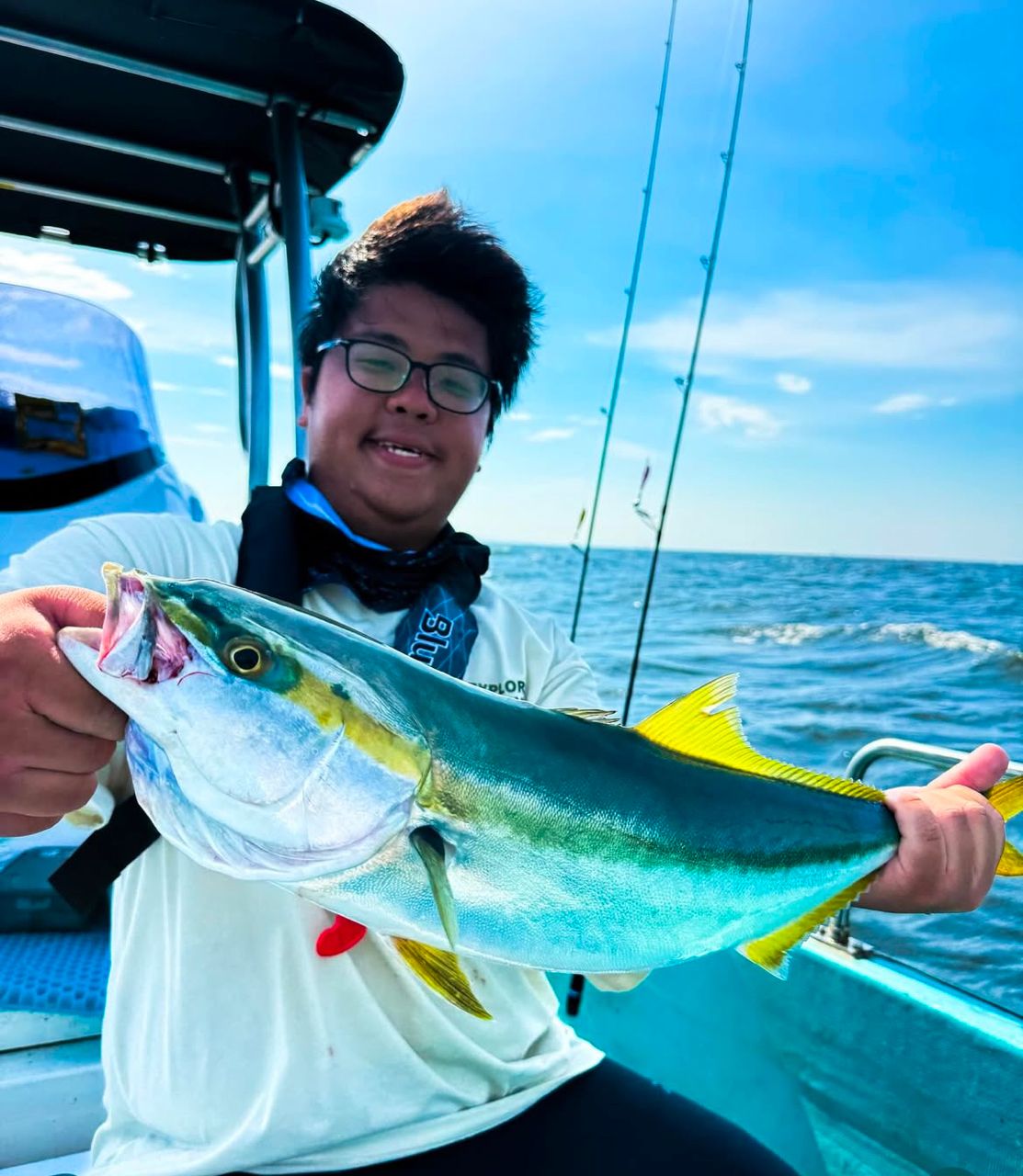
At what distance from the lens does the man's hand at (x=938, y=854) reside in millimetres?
1688

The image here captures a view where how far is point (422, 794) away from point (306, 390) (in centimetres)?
148

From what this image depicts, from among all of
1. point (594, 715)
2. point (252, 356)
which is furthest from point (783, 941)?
point (252, 356)

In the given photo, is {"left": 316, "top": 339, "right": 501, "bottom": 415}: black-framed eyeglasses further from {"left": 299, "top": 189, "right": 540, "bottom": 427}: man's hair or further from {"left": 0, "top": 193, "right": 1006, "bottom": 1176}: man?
{"left": 299, "top": 189, "right": 540, "bottom": 427}: man's hair

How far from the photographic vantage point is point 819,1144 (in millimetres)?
2729

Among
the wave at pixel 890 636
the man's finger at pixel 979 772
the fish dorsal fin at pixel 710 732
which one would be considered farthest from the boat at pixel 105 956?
the wave at pixel 890 636

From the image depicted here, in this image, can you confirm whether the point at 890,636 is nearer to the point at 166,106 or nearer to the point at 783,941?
the point at 166,106

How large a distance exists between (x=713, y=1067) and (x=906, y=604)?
2076 cm

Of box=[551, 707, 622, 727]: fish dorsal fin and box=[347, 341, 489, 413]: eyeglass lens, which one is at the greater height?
box=[347, 341, 489, 413]: eyeglass lens

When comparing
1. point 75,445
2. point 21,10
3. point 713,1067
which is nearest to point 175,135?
point 21,10

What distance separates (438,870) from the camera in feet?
3.72

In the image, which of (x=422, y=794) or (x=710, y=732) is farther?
(x=710, y=732)

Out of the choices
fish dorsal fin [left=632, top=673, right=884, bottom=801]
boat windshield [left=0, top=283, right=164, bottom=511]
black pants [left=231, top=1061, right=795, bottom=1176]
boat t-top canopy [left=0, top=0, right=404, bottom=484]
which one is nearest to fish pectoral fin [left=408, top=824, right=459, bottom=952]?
fish dorsal fin [left=632, top=673, right=884, bottom=801]

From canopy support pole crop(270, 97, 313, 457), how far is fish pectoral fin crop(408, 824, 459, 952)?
260 centimetres

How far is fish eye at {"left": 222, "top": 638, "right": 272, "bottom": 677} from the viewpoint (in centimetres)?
109
